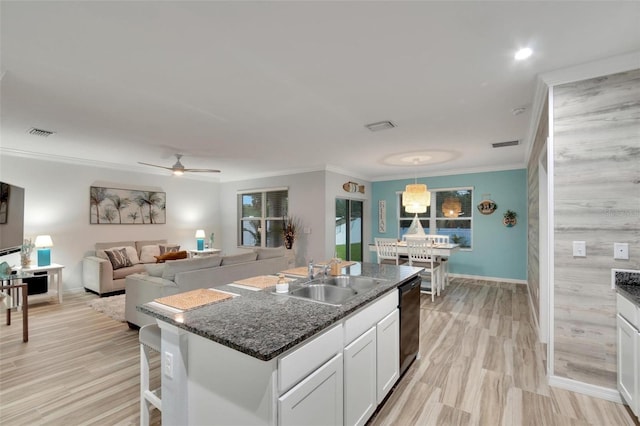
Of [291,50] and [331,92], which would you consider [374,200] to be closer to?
[331,92]

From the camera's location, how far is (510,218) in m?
5.99

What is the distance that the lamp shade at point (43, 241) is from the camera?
15.4ft

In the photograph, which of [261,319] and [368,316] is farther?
[368,316]

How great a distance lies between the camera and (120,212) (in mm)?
6086

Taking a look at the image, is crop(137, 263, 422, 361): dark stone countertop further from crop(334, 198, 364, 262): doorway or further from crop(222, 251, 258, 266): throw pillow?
crop(334, 198, 364, 262): doorway

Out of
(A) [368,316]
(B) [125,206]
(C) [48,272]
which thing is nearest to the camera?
(A) [368,316]

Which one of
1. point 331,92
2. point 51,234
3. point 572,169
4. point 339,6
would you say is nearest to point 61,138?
point 51,234

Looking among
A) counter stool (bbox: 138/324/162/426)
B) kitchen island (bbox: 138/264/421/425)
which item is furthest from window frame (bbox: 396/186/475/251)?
counter stool (bbox: 138/324/162/426)

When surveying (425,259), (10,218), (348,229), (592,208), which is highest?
(592,208)

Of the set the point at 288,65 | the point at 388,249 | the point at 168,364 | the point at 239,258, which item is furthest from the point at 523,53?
the point at 388,249

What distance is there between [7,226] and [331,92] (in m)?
4.52

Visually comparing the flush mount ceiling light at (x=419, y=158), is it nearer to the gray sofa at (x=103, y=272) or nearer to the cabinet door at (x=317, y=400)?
the cabinet door at (x=317, y=400)

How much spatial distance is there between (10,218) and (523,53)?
6.00 metres

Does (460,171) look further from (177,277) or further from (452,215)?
(177,277)
